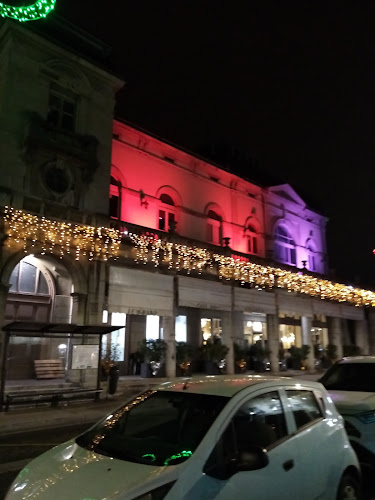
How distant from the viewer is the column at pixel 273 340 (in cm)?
2252

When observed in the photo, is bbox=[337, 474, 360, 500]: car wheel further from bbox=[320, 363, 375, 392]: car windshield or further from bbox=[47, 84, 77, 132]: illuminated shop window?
bbox=[47, 84, 77, 132]: illuminated shop window

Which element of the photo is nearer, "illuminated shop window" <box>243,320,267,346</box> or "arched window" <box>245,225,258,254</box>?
"illuminated shop window" <box>243,320,267,346</box>

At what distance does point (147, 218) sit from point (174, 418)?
16.9 meters

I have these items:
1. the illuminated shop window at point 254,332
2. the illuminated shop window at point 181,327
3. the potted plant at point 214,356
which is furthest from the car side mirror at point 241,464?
the illuminated shop window at point 254,332

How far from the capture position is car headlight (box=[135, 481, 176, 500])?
8.80ft

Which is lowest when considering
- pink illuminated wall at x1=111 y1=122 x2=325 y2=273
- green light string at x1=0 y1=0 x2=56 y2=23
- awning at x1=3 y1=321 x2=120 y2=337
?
awning at x1=3 y1=321 x2=120 y2=337

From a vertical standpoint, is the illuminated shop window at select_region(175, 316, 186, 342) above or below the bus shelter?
above

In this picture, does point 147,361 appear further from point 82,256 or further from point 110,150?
point 110,150

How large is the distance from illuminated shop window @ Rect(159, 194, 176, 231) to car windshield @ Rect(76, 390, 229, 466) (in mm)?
16831

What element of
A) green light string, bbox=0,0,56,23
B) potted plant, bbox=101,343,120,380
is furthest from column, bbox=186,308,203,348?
green light string, bbox=0,0,56,23

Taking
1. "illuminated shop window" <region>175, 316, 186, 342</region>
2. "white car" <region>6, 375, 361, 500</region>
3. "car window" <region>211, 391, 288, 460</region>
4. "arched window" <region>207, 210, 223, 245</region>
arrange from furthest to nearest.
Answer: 1. "arched window" <region>207, 210, 223, 245</region>
2. "illuminated shop window" <region>175, 316, 186, 342</region>
3. "car window" <region>211, 391, 288, 460</region>
4. "white car" <region>6, 375, 361, 500</region>

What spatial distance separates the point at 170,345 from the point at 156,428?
14593mm

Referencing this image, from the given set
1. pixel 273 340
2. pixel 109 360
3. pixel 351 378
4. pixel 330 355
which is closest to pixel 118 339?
pixel 109 360

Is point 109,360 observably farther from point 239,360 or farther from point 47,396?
point 239,360
